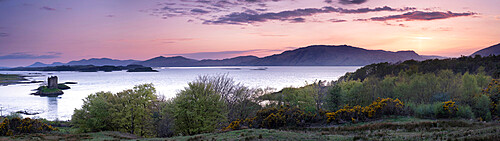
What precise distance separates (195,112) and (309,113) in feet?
37.3

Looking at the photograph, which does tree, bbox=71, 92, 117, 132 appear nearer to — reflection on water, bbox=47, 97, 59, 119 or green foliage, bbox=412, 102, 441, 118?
green foliage, bbox=412, 102, 441, 118

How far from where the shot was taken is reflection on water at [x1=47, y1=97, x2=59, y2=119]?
59894 mm

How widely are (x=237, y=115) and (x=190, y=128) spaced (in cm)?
1518

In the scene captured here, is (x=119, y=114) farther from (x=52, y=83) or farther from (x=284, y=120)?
(x=52, y=83)

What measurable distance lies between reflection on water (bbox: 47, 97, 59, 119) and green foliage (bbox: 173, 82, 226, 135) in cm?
4271

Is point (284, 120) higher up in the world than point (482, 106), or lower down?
lower down

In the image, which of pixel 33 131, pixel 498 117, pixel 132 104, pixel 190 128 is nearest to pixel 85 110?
pixel 132 104

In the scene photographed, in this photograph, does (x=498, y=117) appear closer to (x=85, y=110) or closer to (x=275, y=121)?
(x=275, y=121)

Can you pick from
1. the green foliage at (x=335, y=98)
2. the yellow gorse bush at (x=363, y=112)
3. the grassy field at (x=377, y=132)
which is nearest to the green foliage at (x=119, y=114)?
the grassy field at (x=377, y=132)

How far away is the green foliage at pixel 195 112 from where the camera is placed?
29328 millimetres

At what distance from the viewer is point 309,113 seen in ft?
81.4

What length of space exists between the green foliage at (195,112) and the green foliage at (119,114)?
5487 millimetres

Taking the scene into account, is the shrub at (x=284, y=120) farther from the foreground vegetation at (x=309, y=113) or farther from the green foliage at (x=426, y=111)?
the green foliage at (x=426, y=111)

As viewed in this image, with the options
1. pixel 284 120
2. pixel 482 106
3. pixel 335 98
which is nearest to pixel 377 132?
pixel 284 120
